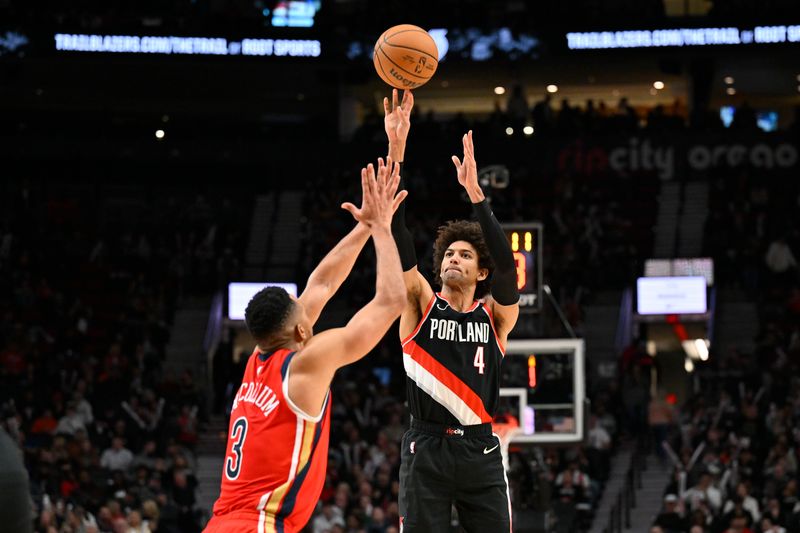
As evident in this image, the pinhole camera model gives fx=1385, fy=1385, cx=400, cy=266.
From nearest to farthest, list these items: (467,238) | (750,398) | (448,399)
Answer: (448,399), (467,238), (750,398)

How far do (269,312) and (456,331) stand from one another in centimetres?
200

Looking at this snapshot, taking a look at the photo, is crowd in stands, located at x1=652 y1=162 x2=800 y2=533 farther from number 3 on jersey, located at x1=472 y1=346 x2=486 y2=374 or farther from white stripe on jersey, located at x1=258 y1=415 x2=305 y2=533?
white stripe on jersey, located at x1=258 y1=415 x2=305 y2=533

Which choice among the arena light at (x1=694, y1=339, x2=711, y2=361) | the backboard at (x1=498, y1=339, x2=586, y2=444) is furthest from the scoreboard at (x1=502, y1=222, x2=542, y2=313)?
the arena light at (x1=694, y1=339, x2=711, y2=361)

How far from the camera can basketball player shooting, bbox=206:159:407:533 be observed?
6.37 m

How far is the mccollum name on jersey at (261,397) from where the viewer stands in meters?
6.46

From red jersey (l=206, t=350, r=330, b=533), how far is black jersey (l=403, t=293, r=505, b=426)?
5.46ft

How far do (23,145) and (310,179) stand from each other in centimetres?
790

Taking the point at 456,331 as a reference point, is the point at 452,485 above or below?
below

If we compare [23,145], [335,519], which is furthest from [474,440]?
[23,145]

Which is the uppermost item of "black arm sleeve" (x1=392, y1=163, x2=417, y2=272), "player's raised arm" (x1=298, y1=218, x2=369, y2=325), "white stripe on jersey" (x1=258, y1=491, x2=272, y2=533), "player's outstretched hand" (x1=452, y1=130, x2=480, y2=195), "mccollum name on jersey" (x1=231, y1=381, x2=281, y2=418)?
"player's outstretched hand" (x1=452, y1=130, x2=480, y2=195)

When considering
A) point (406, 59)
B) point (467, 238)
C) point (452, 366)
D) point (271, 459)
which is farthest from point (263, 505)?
point (406, 59)

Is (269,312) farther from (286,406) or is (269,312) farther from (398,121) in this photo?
(398,121)

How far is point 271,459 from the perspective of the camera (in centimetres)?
646

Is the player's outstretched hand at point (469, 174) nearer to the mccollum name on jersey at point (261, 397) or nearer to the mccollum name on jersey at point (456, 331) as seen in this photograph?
the mccollum name on jersey at point (456, 331)
